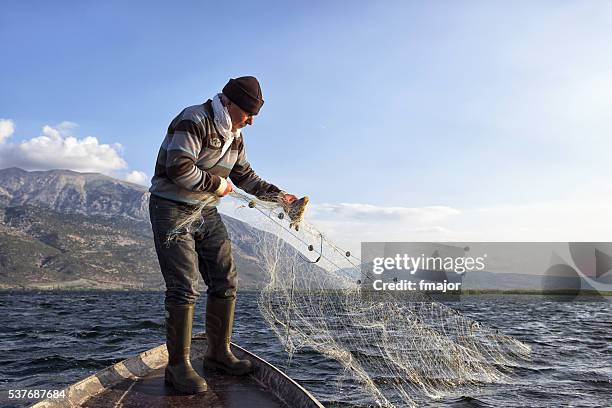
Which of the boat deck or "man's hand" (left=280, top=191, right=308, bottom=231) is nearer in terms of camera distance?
the boat deck

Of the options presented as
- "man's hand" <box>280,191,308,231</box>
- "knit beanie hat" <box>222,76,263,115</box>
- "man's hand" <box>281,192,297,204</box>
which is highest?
"knit beanie hat" <box>222,76,263,115</box>

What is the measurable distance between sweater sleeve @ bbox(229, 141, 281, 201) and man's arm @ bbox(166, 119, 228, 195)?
1149mm

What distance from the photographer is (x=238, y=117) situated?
5082 mm

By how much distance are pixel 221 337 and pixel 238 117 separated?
2542 mm

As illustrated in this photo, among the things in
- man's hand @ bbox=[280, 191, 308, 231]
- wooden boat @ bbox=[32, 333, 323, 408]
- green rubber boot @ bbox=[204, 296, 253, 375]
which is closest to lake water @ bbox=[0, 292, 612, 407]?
green rubber boot @ bbox=[204, 296, 253, 375]

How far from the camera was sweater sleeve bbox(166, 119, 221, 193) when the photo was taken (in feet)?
15.1

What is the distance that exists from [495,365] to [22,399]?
10446 millimetres

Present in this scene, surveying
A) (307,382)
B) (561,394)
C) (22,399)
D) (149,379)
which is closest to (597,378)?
(561,394)

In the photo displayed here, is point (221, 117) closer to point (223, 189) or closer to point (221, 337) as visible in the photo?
point (223, 189)

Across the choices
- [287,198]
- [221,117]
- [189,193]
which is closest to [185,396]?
[189,193]

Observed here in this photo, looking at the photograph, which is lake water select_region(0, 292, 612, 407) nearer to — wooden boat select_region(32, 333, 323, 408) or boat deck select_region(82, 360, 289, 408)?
wooden boat select_region(32, 333, 323, 408)

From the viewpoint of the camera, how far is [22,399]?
855 centimetres

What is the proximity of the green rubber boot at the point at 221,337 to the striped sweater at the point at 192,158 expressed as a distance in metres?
1.27

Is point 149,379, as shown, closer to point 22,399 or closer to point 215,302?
point 215,302
